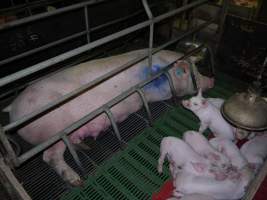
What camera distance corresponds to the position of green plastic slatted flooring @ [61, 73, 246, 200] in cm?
244

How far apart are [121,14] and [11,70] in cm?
251

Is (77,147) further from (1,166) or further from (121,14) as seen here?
(121,14)

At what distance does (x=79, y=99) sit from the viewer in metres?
2.86

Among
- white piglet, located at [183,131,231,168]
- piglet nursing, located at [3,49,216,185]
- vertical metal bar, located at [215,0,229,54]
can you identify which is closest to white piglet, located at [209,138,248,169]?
white piglet, located at [183,131,231,168]

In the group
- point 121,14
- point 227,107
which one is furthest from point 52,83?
point 121,14

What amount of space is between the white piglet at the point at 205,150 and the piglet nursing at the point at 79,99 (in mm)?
847

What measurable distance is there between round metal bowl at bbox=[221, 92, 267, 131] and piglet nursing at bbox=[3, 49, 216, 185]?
4.42 feet

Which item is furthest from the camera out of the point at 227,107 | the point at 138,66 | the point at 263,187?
the point at 138,66

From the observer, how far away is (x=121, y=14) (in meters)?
5.55

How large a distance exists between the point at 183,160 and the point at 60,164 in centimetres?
118

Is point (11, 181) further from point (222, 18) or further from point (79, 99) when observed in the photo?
point (222, 18)

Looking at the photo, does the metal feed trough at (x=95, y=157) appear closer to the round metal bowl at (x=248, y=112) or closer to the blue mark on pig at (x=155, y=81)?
the blue mark on pig at (x=155, y=81)

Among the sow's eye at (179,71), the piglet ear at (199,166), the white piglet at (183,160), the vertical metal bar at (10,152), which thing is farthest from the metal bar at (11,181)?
the sow's eye at (179,71)

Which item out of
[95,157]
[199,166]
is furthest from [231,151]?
[95,157]
